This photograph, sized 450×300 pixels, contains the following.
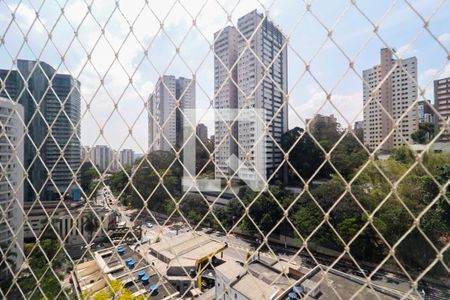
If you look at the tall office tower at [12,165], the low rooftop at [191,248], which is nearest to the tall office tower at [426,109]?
the tall office tower at [12,165]

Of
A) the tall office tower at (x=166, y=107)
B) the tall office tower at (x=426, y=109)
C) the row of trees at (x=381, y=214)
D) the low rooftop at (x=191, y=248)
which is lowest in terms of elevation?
the low rooftop at (x=191, y=248)

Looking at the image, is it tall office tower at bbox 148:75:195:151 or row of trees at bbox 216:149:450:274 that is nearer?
tall office tower at bbox 148:75:195:151

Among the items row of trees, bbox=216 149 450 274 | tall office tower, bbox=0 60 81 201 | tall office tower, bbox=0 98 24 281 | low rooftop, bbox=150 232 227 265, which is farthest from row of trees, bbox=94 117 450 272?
tall office tower, bbox=0 98 24 281

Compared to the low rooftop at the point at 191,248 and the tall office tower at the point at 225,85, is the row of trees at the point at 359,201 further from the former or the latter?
the tall office tower at the point at 225,85

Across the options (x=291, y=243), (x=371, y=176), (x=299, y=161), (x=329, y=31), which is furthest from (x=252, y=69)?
(x=291, y=243)

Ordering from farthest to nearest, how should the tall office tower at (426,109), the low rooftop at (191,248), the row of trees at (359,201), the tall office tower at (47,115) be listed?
the low rooftop at (191,248) < the row of trees at (359,201) < the tall office tower at (47,115) < the tall office tower at (426,109)

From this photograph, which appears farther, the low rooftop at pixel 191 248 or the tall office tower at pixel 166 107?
the low rooftop at pixel 191 248

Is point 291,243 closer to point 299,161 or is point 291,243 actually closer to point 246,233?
A: point 246,233

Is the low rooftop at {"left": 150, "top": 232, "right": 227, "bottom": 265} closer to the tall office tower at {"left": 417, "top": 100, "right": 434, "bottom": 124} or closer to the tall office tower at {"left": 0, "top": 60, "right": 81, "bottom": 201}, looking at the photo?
the tall office tower at {"left": 0, "top": 60, "right": 81, "bottom": 201}
